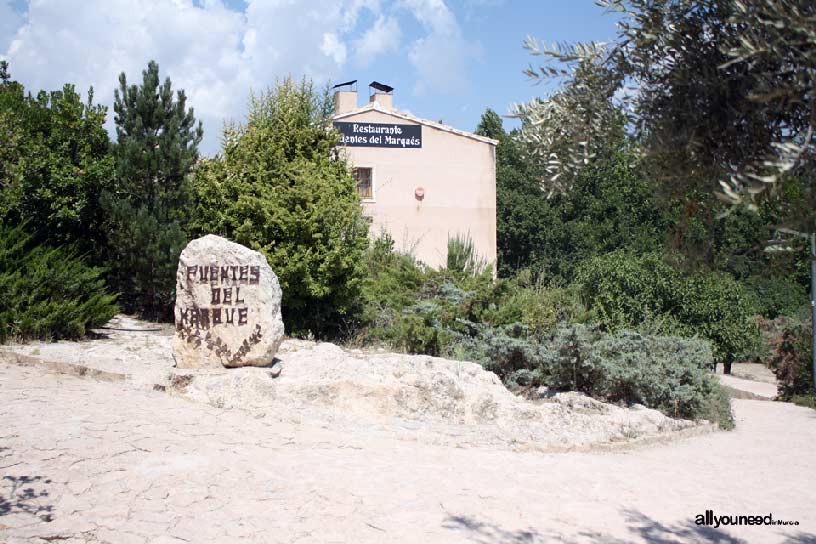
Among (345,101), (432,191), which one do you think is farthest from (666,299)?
(345,101)

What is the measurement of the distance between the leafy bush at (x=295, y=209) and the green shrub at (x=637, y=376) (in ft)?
15.8

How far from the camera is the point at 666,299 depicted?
20.9 m

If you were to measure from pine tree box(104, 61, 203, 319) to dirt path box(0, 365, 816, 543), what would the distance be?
5183 millimetres

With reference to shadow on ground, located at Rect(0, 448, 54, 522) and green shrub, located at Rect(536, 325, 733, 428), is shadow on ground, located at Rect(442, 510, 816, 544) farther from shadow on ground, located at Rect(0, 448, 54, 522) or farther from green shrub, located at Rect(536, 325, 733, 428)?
green shrub, located at Rect(536, 325, 733, 428)

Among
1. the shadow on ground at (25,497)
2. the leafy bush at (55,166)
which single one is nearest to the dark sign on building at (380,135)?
the leafy bush at (55,166)

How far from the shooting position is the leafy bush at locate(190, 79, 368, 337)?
14688 mm

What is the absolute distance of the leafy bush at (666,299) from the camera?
20.6m

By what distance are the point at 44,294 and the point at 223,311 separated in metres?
4.01

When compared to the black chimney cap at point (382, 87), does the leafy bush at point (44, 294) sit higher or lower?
lower

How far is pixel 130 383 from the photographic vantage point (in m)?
10.1

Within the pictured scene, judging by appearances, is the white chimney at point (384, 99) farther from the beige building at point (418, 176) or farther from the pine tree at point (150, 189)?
the pine tree at point (150, 189)

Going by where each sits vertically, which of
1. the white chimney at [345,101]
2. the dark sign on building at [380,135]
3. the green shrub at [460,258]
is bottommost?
the green shrub at [460,258]

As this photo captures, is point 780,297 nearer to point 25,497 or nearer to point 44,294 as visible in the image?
point 44,294

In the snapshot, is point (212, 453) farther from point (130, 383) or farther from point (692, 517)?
point (692, 517)
